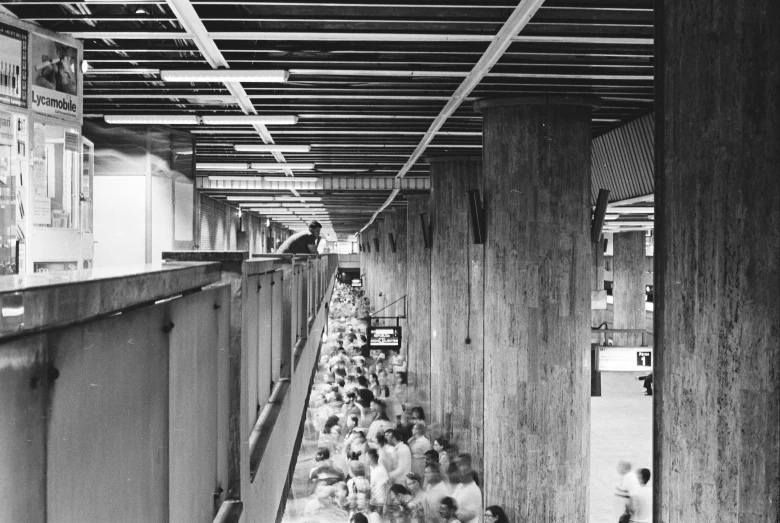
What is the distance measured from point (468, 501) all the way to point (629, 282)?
2908cm

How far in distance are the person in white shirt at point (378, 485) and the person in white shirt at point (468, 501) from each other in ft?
2.85

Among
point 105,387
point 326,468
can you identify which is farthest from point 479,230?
point 105,387

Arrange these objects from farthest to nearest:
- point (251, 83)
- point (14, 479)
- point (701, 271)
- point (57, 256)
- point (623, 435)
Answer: point (623, 435)
point (251, 83)
point (57, 256)
point (701, 271)
point (14, 479)

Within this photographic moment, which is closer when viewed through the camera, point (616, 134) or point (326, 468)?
point (326, 468)

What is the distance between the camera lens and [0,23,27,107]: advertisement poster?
6.66 metres

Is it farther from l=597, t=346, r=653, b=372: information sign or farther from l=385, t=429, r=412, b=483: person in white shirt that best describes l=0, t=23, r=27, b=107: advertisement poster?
l=597, t=346, r=653, b=372: information sign

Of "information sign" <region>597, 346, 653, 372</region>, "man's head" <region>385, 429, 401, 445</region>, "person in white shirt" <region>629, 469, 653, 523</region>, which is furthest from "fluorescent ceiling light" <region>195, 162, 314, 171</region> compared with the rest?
"person in white shirt" <region>629, 469, 653, 523</region>

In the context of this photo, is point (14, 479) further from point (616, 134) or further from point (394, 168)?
point (394, 168)

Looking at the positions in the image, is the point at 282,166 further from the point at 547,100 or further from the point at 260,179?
the point at 547,100

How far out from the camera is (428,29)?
6.73 m

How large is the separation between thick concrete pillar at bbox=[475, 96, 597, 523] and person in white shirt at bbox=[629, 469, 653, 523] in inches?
56.3

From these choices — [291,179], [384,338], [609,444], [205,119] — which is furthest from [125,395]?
[609,444]

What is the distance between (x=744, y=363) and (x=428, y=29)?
14.2 ft

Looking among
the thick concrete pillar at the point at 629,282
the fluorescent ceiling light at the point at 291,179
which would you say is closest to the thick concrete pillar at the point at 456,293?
the fluorescent ceiling light at the point at 291,179
